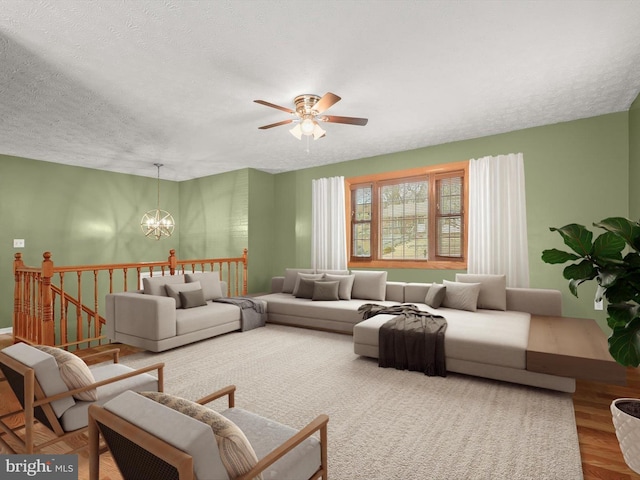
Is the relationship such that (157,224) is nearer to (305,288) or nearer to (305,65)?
(305,288)

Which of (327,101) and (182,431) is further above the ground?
(327,101)

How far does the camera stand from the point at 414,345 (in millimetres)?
3293

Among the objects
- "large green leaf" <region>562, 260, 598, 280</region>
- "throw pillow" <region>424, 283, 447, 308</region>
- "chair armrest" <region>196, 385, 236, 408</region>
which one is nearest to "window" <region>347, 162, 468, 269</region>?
"throw pillow" <region>424, 283, 447, 308</region>

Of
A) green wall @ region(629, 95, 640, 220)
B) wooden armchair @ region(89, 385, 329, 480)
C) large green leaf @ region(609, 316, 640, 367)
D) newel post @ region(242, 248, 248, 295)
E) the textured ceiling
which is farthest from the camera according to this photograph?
newel post @ region(242, 248, 248, 295)

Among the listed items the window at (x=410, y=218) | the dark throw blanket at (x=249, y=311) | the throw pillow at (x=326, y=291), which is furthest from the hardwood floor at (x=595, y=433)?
the throw pillow at (x=326, y=291)

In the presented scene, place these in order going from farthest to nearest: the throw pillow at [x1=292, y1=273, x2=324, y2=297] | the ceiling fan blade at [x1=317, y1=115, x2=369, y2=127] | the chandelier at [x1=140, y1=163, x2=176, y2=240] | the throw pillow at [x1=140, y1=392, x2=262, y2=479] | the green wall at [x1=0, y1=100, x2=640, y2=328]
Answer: the chandelier at [x1=140, y1=163, x2=176, y2=240] < the throw pillow at [x1=292, y1=273, x2=324, y2=297] < the green wall at [x1=0, y1=100, x2=640, y2=328] < the ceiling fan blade at [x1=317, y1=115, x2=369, y2=127] < the throw pillow at [x1=140, y1=392, x2=262, y2=479]

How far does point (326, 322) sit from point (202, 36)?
3661 mm

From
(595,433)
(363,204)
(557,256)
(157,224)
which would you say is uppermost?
(363,204)

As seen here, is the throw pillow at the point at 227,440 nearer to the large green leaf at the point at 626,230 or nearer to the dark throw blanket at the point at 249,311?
the large green leaf at the point at 626,230

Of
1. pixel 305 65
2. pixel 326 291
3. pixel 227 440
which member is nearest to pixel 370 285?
pixel 326 291

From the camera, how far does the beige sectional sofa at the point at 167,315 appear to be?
389 centimetres

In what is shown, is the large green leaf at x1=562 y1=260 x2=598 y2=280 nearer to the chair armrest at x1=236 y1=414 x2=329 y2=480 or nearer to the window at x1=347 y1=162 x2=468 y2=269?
the chair armrest at x1=236 y1=414 x2=329 y2=480

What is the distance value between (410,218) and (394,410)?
350 cm

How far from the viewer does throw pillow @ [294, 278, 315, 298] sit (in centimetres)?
535
